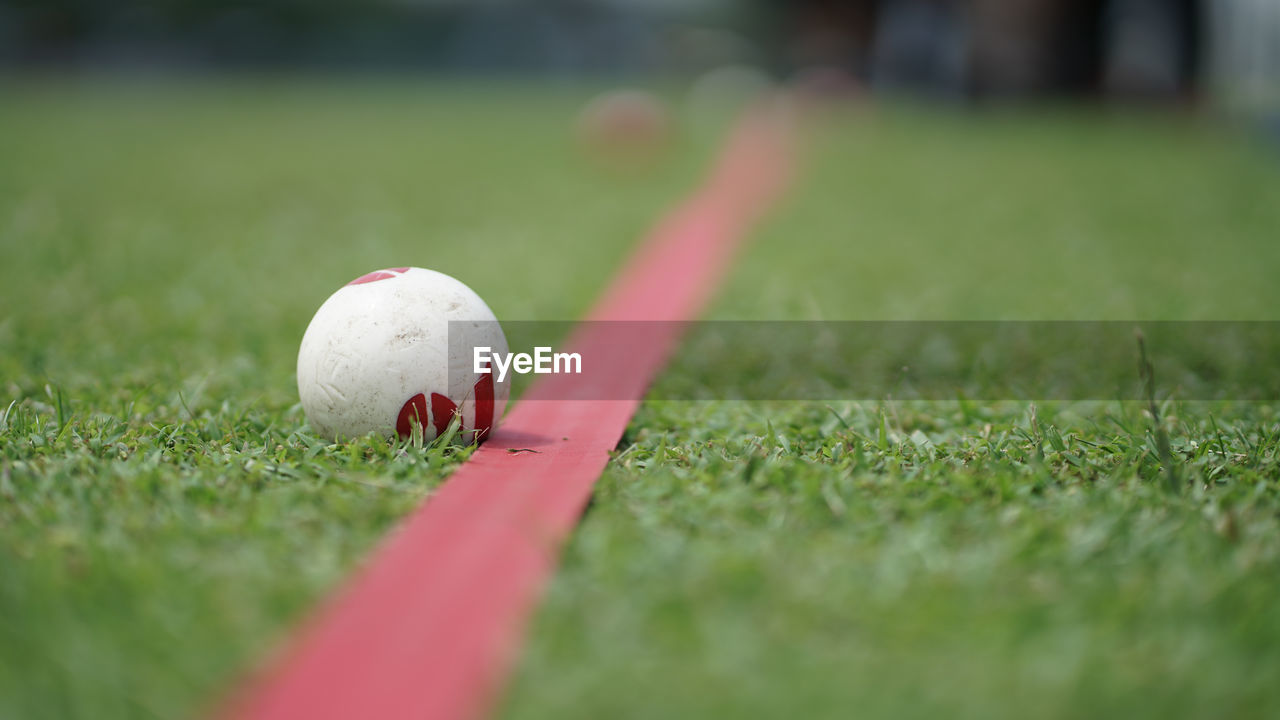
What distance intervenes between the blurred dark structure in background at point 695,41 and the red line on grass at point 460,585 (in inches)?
712

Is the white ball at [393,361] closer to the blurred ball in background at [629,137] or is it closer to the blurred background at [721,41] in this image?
the blurred ball in background at [629,137]

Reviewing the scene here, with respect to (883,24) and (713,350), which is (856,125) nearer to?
(713,350)

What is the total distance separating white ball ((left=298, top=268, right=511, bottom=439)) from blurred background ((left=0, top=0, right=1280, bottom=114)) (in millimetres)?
17299

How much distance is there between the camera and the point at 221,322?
15.7 ft

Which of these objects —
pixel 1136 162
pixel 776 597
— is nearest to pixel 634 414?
pixel 776 597

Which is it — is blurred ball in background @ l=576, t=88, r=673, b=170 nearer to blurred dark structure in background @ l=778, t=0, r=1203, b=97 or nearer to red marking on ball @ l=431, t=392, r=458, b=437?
blurred dark structure in background @ l=778, t=0, r=1203, b=97

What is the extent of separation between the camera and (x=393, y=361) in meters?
2.82

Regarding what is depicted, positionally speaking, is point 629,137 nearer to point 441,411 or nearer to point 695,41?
point 441,411

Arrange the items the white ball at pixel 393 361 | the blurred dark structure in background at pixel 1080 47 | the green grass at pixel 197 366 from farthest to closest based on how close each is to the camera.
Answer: the blurred dark structure in background at pixel 1080 47
the white ball at pixel 393 361
the green grass at pixel 197 366

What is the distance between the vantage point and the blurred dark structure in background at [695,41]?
65.2 ft

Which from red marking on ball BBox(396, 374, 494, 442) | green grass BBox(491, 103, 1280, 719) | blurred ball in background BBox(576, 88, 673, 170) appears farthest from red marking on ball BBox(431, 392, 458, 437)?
blurred ball in background BBox(576, 88, 673, 170)

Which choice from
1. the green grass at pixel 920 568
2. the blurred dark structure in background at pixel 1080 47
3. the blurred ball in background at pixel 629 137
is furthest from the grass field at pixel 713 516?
the blurred dark structure in background at pixel 1080 47

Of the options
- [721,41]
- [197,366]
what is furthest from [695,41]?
[197,366]

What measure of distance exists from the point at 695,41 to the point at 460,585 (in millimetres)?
54409
